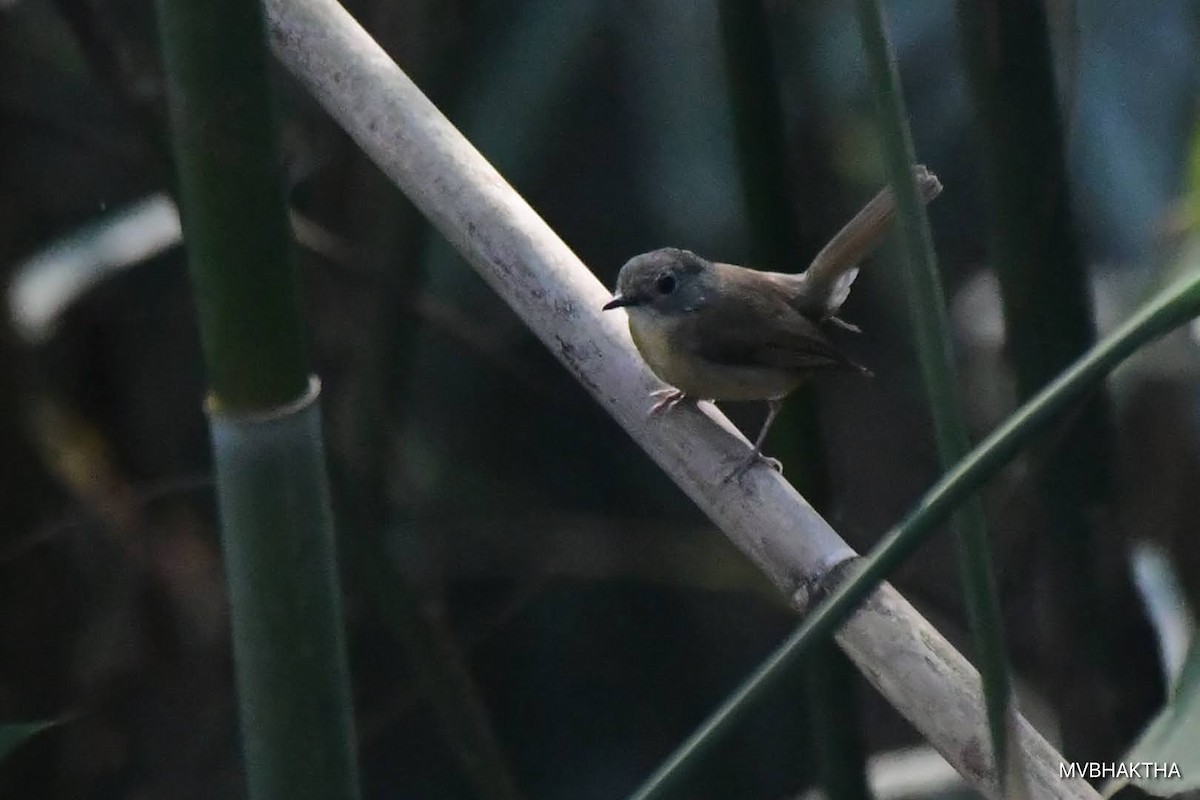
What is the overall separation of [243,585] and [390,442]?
162 centimetres

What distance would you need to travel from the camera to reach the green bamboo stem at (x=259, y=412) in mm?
890

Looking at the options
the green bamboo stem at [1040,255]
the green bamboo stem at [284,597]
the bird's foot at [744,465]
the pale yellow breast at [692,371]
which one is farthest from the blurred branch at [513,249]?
the green bamboo stem at [284,597]

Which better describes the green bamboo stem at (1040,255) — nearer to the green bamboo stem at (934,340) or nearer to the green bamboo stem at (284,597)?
the green bamboo stem at (934,340)

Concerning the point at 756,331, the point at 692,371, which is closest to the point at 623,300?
the point at 692,371

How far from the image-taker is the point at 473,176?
1660 millimetres

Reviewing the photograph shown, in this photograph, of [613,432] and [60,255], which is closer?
[60,255]

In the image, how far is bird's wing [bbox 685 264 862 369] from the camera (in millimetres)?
2330

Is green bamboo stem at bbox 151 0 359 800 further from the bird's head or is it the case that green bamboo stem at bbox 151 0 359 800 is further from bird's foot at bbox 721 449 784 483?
the bird's head

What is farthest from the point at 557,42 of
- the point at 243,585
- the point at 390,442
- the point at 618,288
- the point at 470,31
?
the point at 243,585

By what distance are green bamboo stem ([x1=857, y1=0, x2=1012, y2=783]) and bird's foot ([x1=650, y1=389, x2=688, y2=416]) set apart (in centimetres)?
86

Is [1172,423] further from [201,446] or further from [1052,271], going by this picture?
[201,446]

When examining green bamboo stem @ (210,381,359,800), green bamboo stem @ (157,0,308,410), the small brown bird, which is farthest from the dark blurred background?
green bamboo stem @ (157,0,308,410)

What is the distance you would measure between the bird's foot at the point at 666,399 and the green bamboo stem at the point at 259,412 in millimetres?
809

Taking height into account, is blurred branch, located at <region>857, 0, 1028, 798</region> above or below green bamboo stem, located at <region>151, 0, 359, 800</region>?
below
